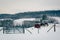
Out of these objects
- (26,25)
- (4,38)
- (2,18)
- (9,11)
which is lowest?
(4,38)

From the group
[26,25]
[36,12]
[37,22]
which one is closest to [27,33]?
[26,25]

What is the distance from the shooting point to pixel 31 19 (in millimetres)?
1656

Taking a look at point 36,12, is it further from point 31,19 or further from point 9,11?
point 9,11

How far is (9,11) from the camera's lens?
5.50 feet

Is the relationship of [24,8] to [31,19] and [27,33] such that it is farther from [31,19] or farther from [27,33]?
[27,33]

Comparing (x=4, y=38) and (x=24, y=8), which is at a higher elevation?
(x=24, y=8)

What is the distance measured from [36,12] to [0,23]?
0.58m

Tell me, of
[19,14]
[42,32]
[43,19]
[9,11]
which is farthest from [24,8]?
[42,32]

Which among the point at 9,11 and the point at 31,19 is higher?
the point at 9,11

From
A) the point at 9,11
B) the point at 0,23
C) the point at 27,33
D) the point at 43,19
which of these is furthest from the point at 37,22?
the point at 0,23

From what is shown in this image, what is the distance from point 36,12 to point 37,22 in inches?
6.2

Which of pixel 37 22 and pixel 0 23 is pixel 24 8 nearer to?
pixel 37 22

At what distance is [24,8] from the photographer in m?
1.69

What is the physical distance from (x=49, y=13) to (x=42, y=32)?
308mm
